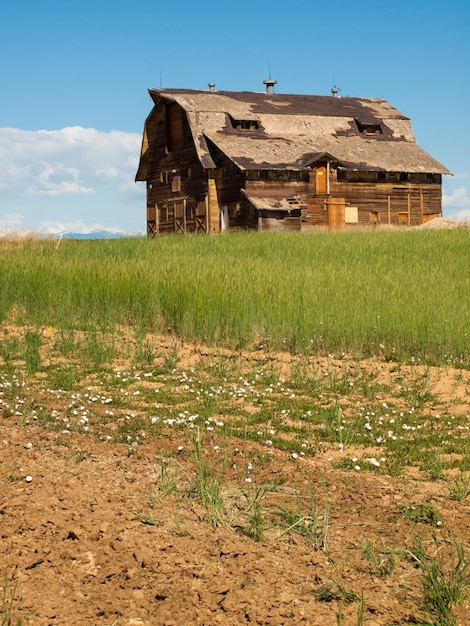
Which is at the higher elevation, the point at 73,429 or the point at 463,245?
the point at 463,245

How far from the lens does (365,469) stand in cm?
742

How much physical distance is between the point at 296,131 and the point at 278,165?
174 inches

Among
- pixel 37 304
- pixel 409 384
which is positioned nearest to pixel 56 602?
pixel 409 384

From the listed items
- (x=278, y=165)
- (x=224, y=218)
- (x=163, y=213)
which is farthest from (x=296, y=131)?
(x=163, y=213)

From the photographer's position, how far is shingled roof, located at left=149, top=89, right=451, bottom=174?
41.8 metres

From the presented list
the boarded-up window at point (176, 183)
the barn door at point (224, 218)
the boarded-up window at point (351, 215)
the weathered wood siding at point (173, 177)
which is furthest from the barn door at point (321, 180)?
the boarded-up window at point (176, 183)

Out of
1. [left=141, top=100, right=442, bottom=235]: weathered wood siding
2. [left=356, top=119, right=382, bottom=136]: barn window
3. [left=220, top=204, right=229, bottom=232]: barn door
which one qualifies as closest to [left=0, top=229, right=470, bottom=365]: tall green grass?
[left=141, top=100, right=442, bottom=235]: weathered wood siding

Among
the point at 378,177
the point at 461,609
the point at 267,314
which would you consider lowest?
the point at 461,609

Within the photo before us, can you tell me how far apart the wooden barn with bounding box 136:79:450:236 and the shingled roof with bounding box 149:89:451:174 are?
7 cm

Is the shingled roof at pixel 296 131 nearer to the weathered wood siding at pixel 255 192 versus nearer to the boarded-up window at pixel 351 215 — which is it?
the weathered wood siding at pixel 255 192

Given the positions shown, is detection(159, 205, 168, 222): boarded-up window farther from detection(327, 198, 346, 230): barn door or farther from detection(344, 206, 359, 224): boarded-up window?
detection(344, 206, 359, 224): boarded-up window

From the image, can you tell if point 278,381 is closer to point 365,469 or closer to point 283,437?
point 283,437

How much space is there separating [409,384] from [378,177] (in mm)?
35147

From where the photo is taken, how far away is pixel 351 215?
4438 cm
